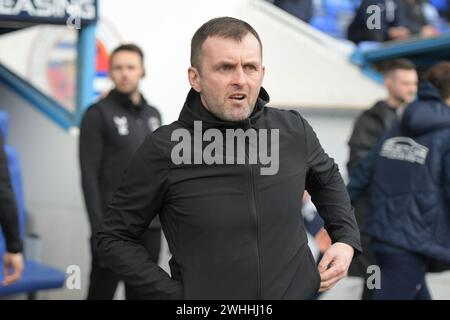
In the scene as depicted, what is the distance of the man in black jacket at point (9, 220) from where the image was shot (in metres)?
3.81

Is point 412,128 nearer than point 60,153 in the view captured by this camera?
Yes

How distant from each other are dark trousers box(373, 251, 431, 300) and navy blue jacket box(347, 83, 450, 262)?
0.07m

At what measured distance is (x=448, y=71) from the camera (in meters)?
4.66

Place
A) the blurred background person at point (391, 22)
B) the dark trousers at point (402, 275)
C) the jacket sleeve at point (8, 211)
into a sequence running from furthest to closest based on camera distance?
the blurred background person at point (391, 22), the dark trousers at point (402, 275), the jacket sleeve at point (8, 211)

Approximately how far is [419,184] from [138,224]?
2289 millimetres

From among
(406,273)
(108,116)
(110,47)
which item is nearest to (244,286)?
(406,273)

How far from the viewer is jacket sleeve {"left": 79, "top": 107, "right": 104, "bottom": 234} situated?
187 inches

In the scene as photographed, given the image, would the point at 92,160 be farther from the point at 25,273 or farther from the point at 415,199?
the point at 415,199

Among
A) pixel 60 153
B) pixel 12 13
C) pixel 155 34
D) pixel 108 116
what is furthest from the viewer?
pixel 155 34

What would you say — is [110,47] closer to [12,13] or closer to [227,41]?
[12,13]

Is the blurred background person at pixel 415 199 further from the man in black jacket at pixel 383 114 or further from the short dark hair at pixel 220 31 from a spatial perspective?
the short dark hair at pixel 220 31

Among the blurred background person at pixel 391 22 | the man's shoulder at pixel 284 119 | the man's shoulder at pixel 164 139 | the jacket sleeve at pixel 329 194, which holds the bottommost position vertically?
the jacket sleeve at pixel 329 194

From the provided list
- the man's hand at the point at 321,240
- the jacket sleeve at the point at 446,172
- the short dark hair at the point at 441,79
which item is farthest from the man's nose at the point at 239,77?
the man's hand at the point at 321,240

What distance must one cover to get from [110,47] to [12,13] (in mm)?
3035
